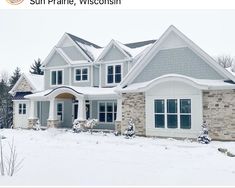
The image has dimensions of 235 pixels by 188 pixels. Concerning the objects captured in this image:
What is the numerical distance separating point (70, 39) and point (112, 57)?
4.72 m

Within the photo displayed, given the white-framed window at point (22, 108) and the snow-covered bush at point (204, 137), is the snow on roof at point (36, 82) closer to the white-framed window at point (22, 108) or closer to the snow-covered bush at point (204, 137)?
the white-framed window at point (22, 108)

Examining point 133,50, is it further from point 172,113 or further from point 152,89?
point 172,113

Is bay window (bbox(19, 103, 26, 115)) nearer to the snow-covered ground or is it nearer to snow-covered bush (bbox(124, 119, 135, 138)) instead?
snow-covered bush (bbox(124, 119, 135, 138))

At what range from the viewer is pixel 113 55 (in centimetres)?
2280

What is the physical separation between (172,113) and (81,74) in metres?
10.7

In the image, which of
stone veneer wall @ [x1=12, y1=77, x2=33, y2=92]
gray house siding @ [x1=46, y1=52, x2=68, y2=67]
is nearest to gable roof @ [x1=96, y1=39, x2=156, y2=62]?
gray house siding @ [x1=46, y1=52, x2=68, y2=67]

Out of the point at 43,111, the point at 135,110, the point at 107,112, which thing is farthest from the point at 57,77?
the point at 135,110

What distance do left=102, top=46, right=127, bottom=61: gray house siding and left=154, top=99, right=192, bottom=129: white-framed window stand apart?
7.04 metres

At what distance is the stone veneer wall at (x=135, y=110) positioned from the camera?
17.2m

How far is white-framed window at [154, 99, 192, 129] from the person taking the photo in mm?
→ 15633

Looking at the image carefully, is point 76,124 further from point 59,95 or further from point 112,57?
point 112,57

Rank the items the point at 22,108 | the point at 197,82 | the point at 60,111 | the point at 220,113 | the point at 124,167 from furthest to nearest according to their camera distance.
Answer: the point at 22,108
the point at 60,111
the point at 197,82
the point at 220,113
the point at 124,167

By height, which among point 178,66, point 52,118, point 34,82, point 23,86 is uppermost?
point 178,66

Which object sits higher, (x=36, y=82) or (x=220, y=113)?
(x=36, y=82)
